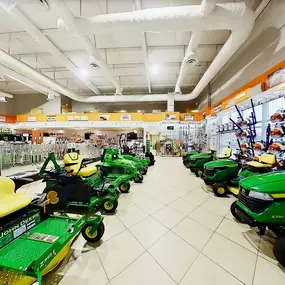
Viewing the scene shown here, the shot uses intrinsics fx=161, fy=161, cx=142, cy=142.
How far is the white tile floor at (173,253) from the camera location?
1.40m

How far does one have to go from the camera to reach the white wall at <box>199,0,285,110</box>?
11.9ft

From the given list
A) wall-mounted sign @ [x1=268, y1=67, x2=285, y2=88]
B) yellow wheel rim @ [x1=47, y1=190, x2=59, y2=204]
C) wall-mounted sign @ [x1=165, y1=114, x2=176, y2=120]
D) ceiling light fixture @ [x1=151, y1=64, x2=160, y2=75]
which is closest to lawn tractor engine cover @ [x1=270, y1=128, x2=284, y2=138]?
wall-mounted sign @ [x1=268, y1=67, x2=285, y2=88]

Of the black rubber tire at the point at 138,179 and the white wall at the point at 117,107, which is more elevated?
the white wall at the point at 117,107

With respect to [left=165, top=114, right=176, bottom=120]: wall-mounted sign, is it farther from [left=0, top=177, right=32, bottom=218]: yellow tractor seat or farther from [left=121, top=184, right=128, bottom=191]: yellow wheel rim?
[left=0, top=177, right=32, bottom=218]: yellow tractor seat

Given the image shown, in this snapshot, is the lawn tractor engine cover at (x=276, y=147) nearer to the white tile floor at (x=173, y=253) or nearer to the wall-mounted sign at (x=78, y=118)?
the white tile floor at (x=173, y=253)

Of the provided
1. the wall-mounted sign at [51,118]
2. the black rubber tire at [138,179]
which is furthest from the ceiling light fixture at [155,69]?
the wall-mounted sign at [51,118]

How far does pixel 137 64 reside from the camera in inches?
321

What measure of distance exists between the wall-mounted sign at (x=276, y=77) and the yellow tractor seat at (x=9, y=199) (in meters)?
4.81

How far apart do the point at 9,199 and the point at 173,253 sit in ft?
5.62

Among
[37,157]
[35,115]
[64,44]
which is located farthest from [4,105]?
[64,44]

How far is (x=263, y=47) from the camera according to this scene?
14.0ft

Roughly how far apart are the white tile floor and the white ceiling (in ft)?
13.6

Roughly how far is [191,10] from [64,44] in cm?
508

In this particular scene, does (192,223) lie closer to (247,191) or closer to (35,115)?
(247,191)
